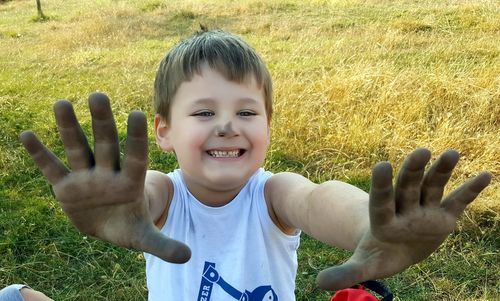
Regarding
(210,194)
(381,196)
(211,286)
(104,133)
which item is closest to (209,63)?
(210,194)

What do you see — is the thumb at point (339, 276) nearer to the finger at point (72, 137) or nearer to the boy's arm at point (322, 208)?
the boy's arm at point (322, 208)

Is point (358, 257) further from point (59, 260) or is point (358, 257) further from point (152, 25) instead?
point (152, 25)

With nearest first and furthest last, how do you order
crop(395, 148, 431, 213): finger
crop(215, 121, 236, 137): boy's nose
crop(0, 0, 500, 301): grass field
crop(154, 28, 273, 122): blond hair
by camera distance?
crop(395, 148, 431, 213): finger < crop(215, 121, 236, 137): boy's nose < crop(154, 28, 273, 122): blond hair < crop(0, 0, 500, 301): grass field

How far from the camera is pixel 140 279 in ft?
9.71

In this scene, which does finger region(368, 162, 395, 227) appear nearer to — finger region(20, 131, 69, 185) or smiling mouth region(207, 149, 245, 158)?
smiling mouth region(207, 149, 245, 158)

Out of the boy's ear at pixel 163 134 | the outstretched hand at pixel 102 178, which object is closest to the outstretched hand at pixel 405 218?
the outstretched hand at pixel 102 178

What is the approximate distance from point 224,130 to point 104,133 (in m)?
0.40

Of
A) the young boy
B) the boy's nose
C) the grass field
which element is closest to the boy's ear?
the young boy

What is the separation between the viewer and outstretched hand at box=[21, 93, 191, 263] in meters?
1.24

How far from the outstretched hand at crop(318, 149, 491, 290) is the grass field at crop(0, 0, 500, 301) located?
5.80ft

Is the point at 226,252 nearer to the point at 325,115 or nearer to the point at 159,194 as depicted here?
the point at 159,194

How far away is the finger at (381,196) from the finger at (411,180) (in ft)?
0.10

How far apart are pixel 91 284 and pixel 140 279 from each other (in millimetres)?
234

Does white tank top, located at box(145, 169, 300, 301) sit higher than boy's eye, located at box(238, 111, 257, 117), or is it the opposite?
boy's eye, located at box(238, 111, 257, 117)
